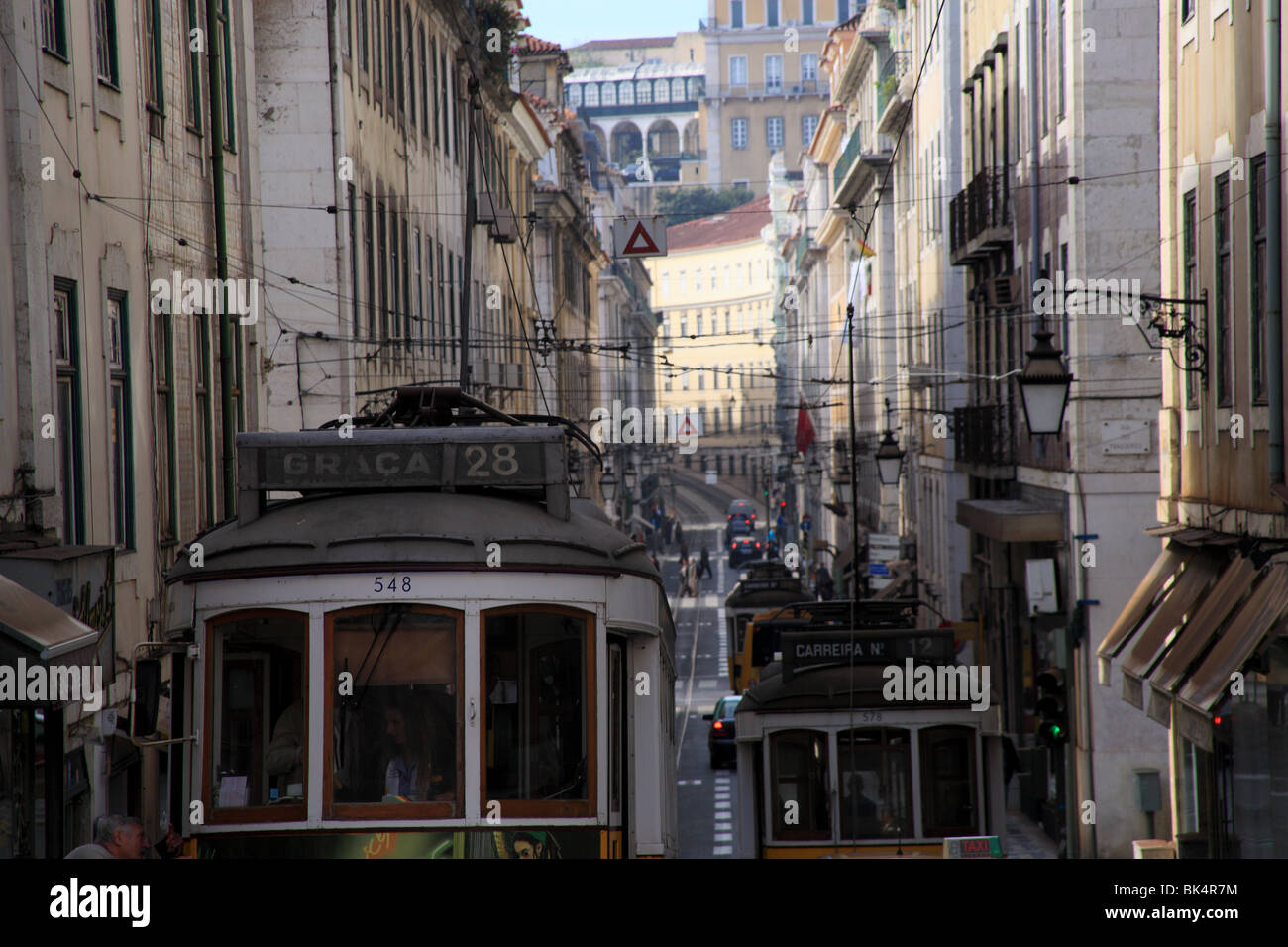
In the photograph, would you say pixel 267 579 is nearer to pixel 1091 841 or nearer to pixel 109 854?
pixel 109 854

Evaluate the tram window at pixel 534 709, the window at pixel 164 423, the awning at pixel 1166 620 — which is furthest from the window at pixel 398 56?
the tram window at pixel 534 709

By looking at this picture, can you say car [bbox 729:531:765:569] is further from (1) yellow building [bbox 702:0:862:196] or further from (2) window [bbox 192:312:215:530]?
(1) yellow building [bbox 702:0:862:196]

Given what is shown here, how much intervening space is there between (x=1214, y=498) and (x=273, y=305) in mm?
13089

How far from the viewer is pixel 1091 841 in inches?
878

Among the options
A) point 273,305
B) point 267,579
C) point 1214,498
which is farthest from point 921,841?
point 273,305

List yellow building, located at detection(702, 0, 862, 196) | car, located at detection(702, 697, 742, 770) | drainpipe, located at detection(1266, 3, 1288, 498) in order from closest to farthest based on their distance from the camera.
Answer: drainpipe, located at detection(1266, 3, 1288, 498) → car, located at detection(702, 697, 742, 770) → yellow building, located at detection(702, 0, 862, 196)

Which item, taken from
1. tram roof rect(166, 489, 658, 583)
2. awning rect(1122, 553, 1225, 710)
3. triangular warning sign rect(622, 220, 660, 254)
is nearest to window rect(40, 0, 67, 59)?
tram roof rect(166, 489, 658, 583)

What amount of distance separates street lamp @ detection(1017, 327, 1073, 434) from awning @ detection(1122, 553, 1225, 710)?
6.57ft

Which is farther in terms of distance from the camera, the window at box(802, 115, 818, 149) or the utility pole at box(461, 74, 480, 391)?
the window at box(802, 115, 818, 149)

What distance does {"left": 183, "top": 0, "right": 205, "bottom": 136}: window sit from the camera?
18031 millimetres

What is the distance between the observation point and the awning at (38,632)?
28.7 ft

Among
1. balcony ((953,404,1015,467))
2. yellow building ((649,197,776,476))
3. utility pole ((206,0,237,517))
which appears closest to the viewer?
utility pole ((206,0,237,517))

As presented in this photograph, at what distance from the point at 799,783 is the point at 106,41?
8574mm

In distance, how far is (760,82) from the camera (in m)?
152
